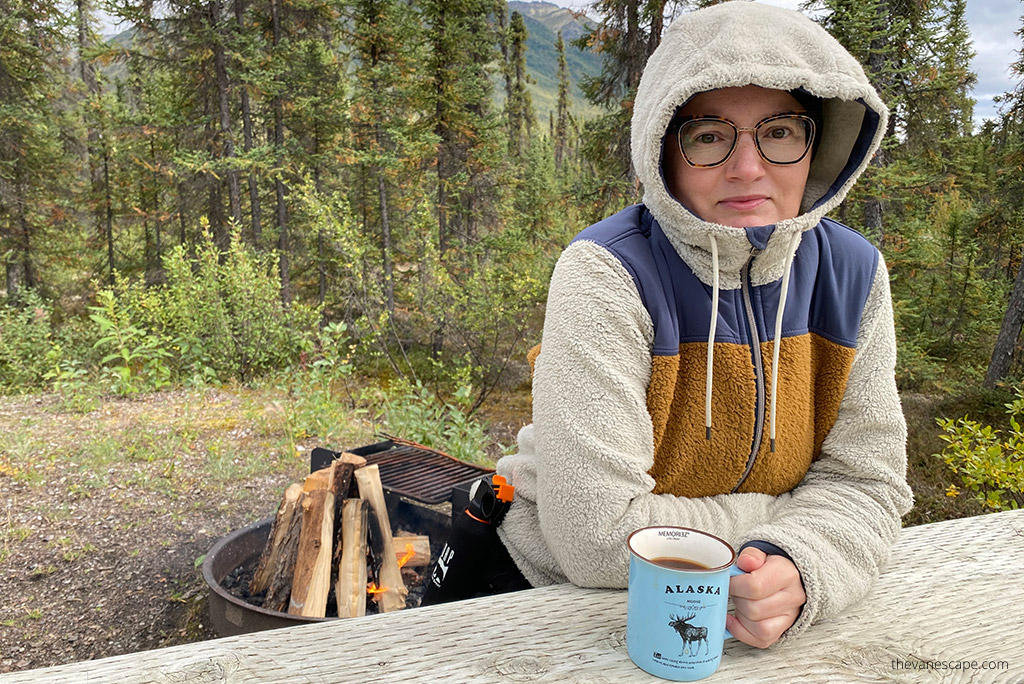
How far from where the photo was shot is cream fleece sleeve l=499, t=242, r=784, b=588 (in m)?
1.25

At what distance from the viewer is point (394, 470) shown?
3.51 metres

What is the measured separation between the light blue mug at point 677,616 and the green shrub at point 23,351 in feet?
29.4

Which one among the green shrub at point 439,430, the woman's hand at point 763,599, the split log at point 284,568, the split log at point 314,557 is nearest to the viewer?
the woman's hand at point 763,599

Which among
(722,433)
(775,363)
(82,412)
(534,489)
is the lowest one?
(82,412)

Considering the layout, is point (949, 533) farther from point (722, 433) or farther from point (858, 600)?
point (722, 433)

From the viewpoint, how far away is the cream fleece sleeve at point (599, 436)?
1251 mm

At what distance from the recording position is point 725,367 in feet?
4.52

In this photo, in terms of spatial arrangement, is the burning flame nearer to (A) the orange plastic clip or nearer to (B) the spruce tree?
(A) the orange plastic clip

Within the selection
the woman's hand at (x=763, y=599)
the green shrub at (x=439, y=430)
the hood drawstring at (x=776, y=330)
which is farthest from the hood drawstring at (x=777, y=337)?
the green shrub at (x=439, y=430)

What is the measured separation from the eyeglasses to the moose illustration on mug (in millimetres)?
883

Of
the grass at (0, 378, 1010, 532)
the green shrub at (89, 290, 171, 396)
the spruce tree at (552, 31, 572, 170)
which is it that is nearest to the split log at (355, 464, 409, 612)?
the grass at (0, 378, 1010, 532)

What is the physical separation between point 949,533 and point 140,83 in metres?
22.6

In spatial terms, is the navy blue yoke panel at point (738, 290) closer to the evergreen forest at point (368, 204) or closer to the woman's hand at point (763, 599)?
the woman's hand at point (763, 599)

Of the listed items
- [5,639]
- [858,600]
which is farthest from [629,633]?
[5,639]
